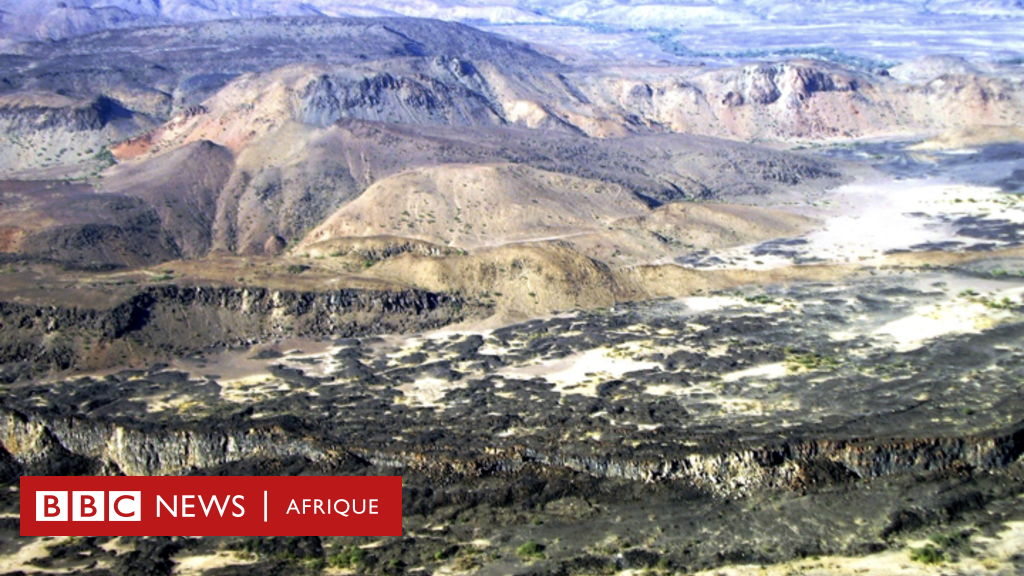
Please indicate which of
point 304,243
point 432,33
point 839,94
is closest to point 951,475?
point 304,243

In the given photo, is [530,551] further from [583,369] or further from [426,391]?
[583,369]

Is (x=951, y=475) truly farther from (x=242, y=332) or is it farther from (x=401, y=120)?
(x=401, y=120)

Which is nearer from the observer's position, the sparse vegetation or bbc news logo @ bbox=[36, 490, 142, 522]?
the sparse vegetation

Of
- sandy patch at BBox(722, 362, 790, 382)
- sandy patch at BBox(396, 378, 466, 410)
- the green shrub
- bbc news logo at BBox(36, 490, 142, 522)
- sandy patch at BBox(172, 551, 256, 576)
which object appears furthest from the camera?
sandy patch at BBox(722, 362, 790, 382)

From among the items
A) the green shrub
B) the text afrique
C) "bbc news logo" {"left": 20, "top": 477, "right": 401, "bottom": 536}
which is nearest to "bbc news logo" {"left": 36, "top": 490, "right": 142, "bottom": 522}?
"bbc news logo" {"left": 20, "top": 477, "right": 401, "bottom": 536}

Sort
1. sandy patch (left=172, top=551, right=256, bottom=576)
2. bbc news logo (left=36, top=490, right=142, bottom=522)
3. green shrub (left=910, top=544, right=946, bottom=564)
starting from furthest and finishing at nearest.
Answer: bbc news logo (left=36, top=490, right=142, bottom=522), sandy patch (left=172, top=551, right=256, bottom=576), green shrub (left=910, top=544, right=946, bottom=564)

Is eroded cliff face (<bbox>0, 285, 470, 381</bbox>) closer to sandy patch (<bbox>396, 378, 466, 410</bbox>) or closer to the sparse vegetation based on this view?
sandy patch (<bbox>396, 378, 466, 410</bbox>)
